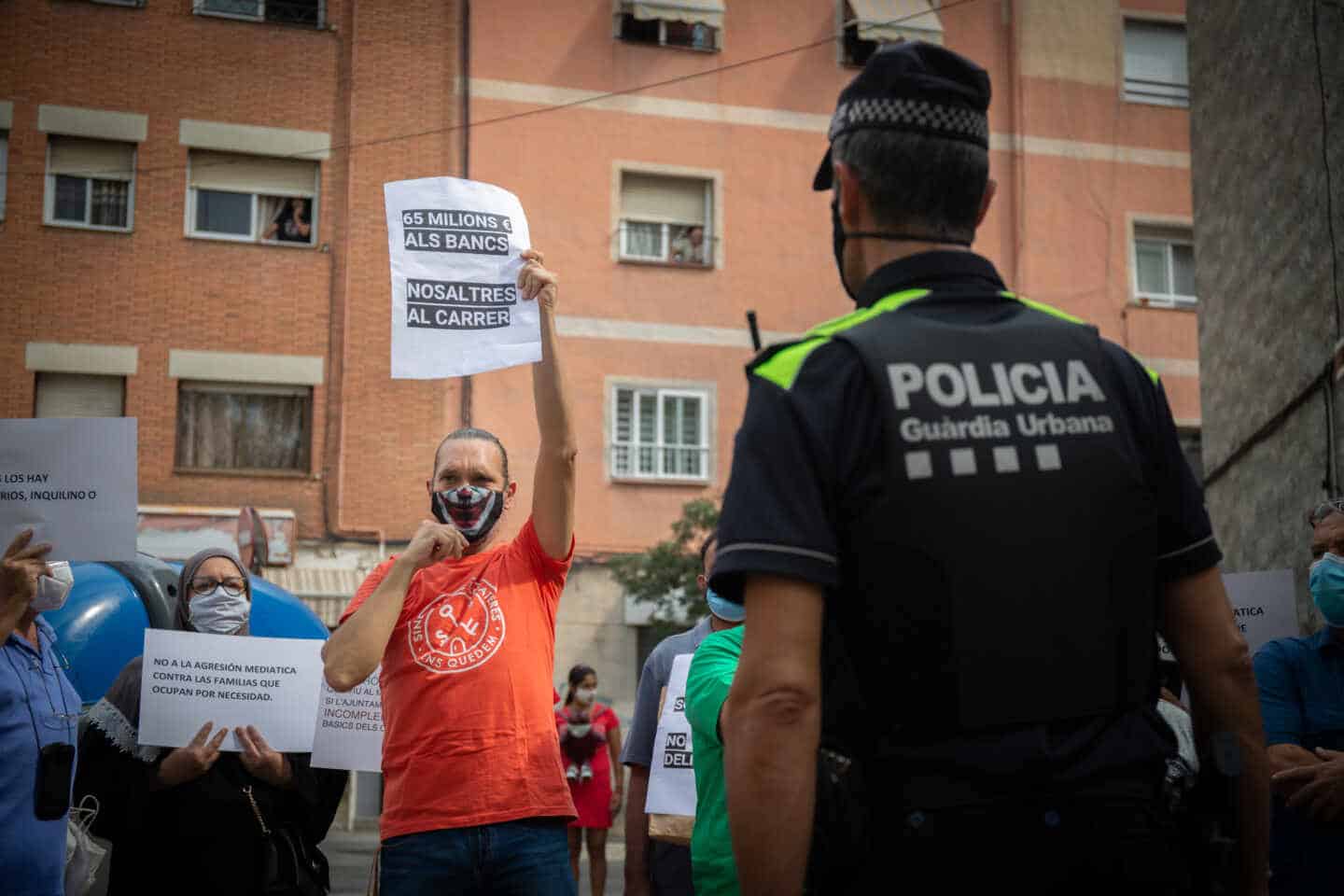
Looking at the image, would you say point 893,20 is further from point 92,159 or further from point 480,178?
point 92,159

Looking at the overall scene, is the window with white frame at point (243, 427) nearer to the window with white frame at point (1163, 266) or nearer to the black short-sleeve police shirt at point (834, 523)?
the window with white frame at point (1163, 266)

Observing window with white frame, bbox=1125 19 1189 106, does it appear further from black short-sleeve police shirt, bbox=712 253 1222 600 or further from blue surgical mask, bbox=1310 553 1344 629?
black short-sleeve police shirt, bbox=712 253 1222 600

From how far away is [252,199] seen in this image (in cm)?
2125

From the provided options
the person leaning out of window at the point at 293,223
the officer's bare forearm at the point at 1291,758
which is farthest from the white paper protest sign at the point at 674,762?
the person leaning out of window at the point at 293,223

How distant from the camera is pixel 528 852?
12.9 ft

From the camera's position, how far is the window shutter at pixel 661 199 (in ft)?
73.8

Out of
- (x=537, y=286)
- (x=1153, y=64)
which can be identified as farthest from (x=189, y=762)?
(x=1153, y=64)

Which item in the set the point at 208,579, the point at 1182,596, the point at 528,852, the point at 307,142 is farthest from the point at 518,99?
the point at 1182,596

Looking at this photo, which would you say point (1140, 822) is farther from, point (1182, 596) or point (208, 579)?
point (208, 579)

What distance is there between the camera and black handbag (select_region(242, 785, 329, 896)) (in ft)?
15.4

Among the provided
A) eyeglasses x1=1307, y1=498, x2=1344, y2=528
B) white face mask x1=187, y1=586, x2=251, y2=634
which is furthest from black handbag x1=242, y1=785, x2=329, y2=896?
eyeglasses x1=1307, y1=498, x2=1344, y2=528

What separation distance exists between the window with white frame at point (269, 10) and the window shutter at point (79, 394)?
219 inches

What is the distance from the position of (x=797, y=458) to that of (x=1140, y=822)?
2.31ft

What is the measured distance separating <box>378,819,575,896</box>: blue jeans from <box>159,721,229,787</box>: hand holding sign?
108 centimetres
